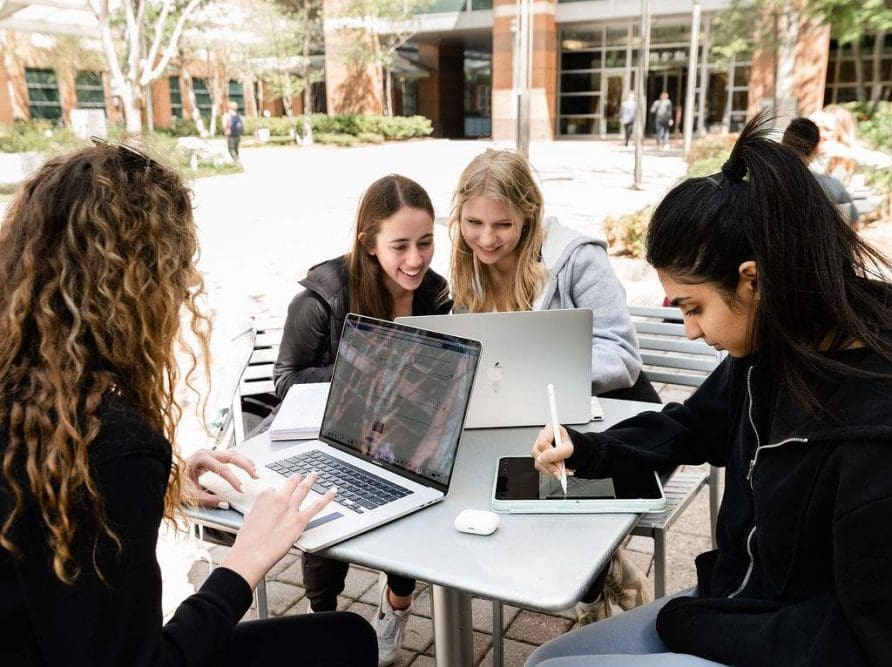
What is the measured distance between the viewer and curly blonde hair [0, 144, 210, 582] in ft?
3.29

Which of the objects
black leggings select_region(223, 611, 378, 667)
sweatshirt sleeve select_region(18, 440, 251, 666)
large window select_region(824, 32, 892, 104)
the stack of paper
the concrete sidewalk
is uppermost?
large window select_region(824, 32, 892, 104)

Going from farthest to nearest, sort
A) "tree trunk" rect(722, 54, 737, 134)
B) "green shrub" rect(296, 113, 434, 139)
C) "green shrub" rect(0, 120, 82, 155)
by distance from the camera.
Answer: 1. "green shrub" rect(296, 113, 434, 139)
2. "tree trunk" rect(722, 54, 737, 134)
3. "green shrub" rect(0, 120, 82, 155)

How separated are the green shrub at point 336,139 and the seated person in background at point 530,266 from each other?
22.9 meters

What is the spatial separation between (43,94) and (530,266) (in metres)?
23.9

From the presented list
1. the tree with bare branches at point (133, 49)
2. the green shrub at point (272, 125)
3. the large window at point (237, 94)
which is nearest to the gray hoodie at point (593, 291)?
the tree with bare branches at point (133, 49)

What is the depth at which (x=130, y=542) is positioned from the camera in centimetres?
104

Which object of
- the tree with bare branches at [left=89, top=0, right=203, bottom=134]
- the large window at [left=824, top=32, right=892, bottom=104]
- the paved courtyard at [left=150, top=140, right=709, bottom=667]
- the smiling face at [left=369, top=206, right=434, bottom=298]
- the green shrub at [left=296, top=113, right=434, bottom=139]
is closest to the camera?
the smiling face at [left=369, top=206, right=434, bottom=298]

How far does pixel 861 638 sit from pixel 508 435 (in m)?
1.02

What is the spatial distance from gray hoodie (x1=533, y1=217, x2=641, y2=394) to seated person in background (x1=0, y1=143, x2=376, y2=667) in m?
1.40

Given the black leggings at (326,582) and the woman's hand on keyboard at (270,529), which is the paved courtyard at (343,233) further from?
the woman's hand on keyboard at (270,529)

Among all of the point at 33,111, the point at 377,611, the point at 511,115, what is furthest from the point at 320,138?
the point at 377,611

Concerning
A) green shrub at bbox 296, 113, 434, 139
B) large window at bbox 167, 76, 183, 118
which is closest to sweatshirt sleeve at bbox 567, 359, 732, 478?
green shrub at bbox 296, 113, 434, 139

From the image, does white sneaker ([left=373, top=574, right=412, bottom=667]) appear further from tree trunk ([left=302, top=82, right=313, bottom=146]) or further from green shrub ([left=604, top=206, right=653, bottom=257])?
tree trunk ([left=302, top=82, right=313, bottom=146])

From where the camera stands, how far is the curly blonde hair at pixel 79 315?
1.00 meters
